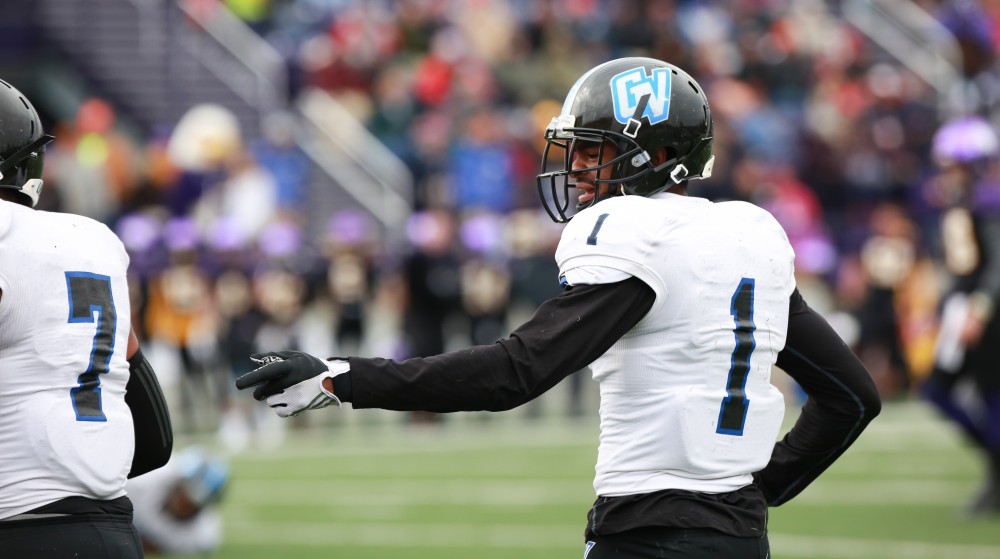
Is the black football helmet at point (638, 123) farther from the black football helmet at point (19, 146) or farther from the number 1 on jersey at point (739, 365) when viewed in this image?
the black football helmet at point (19, 146)

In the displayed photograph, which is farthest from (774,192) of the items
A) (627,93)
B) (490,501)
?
(627,93)

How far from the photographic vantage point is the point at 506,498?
32.9 feet

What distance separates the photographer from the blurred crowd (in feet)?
50.5

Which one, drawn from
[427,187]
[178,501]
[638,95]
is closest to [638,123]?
[638,95]

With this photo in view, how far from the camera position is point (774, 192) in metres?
16.9

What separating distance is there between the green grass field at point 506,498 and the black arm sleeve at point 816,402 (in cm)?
381

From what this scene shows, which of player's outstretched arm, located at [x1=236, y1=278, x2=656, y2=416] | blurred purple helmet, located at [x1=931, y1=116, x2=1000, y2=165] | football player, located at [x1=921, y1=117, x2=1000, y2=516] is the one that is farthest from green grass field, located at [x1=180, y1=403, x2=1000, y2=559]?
player's outstretched arm, located at [x1=236, y1=278, x2=656, y2=416]

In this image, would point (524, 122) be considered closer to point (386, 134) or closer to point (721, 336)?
point (386, 134)

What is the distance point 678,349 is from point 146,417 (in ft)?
4.28

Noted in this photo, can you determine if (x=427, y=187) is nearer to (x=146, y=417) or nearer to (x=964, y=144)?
(x=964, y=144)

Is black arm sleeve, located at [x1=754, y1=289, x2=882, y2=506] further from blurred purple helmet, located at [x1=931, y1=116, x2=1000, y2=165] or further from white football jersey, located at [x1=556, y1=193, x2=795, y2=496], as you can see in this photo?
blurred purple helmet, located at [x1=931, y1=116, x2=1000, y2=165]

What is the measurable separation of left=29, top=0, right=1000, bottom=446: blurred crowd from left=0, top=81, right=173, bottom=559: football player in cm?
948

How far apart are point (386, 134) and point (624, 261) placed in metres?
15.3

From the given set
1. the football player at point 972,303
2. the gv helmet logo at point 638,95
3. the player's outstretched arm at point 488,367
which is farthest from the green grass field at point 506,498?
the player's outstretched arm at point 488,367
